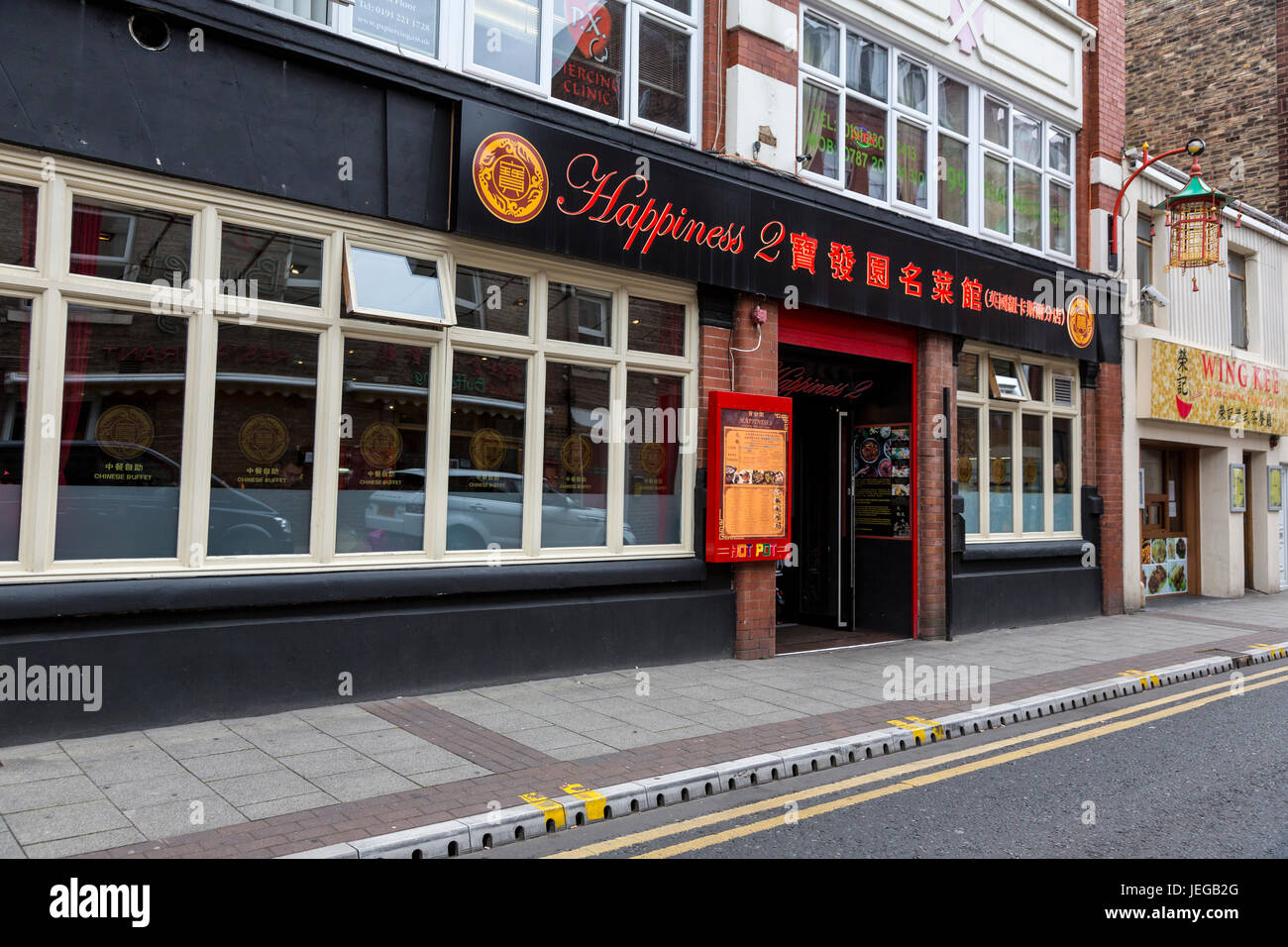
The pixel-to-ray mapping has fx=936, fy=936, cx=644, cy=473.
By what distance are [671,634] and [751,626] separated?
1.10 meters

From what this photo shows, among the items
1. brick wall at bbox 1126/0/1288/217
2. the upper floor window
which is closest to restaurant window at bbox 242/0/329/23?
the upper floor window

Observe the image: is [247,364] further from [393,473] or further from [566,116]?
[566,116]

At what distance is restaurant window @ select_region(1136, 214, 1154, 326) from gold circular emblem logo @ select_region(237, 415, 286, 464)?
14275 mm


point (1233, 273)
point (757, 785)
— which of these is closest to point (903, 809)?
point (757, 785)

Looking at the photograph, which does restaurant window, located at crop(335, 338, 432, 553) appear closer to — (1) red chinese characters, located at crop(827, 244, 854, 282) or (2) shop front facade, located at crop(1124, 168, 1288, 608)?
(1) red chinese characters, located at crop(827, 244, 854, 282)

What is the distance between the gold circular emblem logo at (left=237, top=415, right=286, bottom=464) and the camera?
7203mm

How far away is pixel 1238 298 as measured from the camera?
728 inches

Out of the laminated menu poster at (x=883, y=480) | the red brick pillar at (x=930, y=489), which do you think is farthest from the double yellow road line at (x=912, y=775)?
the laminated menu poster at (x=883, y=480)

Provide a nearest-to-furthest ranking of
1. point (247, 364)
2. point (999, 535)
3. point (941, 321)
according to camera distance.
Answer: point (247, 364)
point (941, 321)
point (999, 535)

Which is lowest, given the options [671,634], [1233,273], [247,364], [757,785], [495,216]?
[757,785]

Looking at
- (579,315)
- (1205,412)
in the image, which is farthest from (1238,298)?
(579,315)

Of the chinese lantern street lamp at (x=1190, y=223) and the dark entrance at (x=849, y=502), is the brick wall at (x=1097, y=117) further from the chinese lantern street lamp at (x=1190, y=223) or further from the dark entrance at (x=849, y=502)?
the dark entrance at (x=849, y=502)

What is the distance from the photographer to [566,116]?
8.92m

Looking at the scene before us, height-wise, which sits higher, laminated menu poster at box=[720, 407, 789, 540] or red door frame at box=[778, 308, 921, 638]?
red door frame at box=[778, 308, 921, 638]
